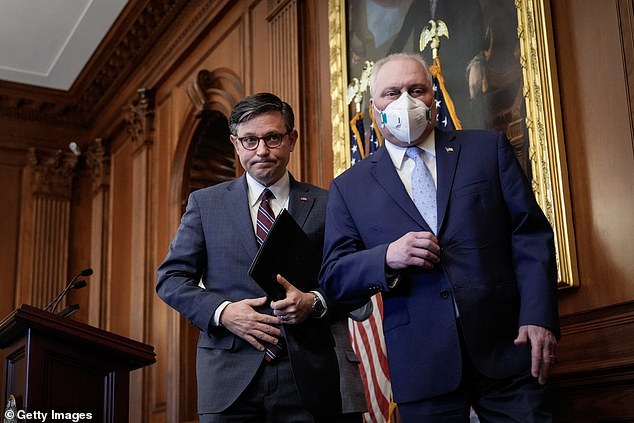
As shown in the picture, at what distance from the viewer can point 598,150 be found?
3.51 m

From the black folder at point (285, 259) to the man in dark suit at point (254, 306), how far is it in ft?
0.14

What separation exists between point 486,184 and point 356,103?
8.93 ft

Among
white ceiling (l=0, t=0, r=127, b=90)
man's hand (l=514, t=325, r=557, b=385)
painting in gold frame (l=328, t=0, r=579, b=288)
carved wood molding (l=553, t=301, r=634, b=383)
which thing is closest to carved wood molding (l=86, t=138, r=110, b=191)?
white ceiling (l=0, t=0, r=127, b=90)

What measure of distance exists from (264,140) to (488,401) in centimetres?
119

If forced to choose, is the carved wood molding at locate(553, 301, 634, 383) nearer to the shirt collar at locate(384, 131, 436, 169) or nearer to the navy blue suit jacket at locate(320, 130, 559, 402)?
the navy blue suit jacket at locate(320, 130, 559, 402)

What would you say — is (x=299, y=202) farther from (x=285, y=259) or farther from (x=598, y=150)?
(x=598, y=150)

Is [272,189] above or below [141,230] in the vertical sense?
below

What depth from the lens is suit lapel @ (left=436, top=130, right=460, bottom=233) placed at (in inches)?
102

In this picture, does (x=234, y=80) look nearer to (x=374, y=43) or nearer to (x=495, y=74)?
(x=374, y=43)

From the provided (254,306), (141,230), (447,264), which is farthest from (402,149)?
(141,230)

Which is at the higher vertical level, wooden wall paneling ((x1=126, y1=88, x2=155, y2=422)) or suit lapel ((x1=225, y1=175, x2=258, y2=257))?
wooden wall paneling ((x1=126, y1=88, x2=155, y2=422))

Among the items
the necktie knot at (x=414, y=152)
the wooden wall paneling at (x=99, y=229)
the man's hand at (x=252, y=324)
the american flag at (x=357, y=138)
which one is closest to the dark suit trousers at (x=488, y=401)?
the man's hand at (x=252, y=324)

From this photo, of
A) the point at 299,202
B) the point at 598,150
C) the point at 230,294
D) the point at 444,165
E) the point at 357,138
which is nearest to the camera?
the point at 444,165

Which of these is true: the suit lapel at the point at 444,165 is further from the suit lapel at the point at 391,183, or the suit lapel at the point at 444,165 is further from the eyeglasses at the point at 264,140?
the eyeglasses at the point at 264,140
